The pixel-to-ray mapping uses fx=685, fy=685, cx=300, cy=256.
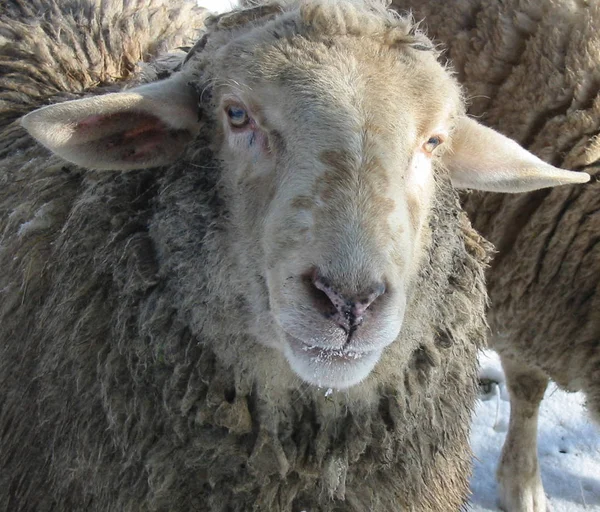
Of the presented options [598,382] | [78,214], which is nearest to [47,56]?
[78,214]

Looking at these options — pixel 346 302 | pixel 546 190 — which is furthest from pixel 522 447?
pixel 346 302

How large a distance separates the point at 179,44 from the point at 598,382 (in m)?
2.43

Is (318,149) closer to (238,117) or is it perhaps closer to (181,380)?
(238,117)

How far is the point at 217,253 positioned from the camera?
188cm

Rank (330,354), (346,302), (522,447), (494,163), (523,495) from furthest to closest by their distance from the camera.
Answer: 1. (522,447)
2. (523,495)
3. (494,163)
4. (330,354)
5. (346,302)

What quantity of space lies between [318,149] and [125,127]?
642 millimetres

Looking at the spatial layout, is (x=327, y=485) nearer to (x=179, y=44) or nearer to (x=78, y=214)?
(x=78, y=214)

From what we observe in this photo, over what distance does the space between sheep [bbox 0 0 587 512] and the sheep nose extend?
1 cm

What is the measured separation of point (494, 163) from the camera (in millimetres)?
2219

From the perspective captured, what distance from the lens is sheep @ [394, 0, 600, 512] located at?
2.99 meters

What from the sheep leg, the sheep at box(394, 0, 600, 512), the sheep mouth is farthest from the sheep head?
the sheep leg

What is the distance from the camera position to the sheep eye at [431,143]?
1.97 metres

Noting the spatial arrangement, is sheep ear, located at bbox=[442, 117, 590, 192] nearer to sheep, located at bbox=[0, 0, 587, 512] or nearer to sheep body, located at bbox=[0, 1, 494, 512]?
sheep, located at bbox=[0, 0, 587, 512]

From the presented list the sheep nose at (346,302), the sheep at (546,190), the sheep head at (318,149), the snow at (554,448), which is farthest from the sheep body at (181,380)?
the snow at (554,448)
